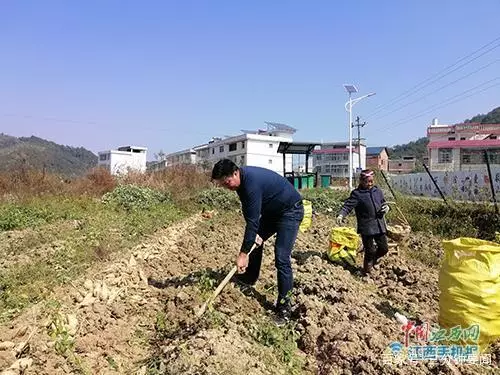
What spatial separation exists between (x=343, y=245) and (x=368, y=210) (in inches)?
33.2

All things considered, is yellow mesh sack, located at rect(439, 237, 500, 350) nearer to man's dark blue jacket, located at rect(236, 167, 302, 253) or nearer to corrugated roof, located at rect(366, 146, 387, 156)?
man's dark blue jacket, located at rect(236, 167, 302, 253)

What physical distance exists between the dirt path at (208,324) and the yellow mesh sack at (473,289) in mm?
A: 363

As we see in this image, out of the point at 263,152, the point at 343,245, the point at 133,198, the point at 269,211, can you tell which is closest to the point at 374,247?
the point at 343,245

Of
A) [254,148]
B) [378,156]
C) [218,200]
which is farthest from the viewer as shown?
[378,156]

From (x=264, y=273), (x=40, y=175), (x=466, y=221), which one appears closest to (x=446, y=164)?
(x=466, y=221)

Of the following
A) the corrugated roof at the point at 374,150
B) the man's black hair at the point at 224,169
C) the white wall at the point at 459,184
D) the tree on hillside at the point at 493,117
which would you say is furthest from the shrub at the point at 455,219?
the tree on hillside at the point at 493,117

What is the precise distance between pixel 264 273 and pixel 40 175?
10.8m

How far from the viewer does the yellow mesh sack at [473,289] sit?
135 inches

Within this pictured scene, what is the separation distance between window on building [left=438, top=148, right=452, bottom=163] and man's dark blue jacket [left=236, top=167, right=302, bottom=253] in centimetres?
4580

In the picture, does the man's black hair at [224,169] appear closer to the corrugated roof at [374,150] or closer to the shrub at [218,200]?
the shrub at [218,200]

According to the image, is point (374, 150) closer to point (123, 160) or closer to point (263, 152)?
point (263, 152)

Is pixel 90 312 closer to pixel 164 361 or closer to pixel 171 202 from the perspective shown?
pixel 164 361

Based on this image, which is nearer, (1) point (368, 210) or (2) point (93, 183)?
(1) point (368, 210)

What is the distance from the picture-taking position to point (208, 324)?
3574 millimetres
